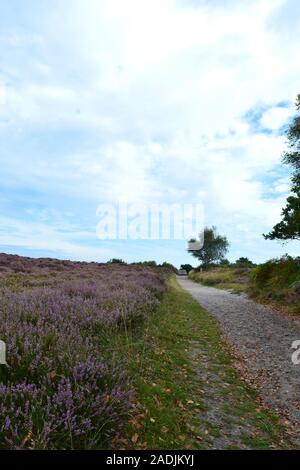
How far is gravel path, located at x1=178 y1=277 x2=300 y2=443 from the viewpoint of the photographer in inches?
217

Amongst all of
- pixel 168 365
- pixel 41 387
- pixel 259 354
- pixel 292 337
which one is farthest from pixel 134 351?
pixel 292 337

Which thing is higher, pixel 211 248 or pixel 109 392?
pixel 211 248

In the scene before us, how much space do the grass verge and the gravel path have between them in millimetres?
334

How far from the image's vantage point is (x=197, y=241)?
237ft

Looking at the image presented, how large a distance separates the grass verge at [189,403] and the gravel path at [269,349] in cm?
33

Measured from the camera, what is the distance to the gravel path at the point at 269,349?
5.52m

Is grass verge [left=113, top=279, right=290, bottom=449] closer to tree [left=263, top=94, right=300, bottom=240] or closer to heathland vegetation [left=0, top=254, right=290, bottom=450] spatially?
heathland vegetation [left=0, top=254, right=290, bottom=450]

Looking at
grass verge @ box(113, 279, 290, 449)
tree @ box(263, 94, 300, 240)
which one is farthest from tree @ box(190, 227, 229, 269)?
grass verge @ box(113, 279, 290, 449)

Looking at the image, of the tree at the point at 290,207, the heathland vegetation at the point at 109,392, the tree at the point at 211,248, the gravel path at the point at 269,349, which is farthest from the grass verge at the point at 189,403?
the tree at the point at 211,248

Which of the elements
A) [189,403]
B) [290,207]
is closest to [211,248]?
[290,207]

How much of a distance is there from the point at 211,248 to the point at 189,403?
64.8 meters

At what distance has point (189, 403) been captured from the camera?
4.89 metres

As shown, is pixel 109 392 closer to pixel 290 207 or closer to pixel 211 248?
pixel 290 207
